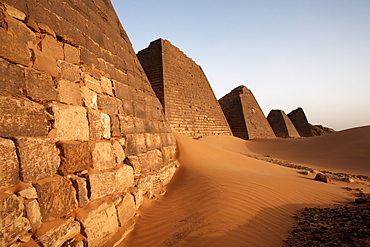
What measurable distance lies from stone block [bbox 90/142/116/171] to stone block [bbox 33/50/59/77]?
97 cm

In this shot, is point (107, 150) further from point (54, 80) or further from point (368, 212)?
point (368, 212)

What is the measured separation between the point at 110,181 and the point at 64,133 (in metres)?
0.86

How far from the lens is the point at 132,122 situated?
3.68 m

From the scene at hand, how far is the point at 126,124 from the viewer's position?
136 inches

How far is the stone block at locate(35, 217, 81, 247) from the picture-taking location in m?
1.66

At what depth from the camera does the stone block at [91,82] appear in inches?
111

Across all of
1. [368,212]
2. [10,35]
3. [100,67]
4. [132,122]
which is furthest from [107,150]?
[368,212]

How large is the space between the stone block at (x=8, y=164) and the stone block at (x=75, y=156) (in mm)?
487

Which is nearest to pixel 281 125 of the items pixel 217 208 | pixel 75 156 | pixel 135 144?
pixel 217 208

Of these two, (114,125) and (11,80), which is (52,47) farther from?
(114,125)

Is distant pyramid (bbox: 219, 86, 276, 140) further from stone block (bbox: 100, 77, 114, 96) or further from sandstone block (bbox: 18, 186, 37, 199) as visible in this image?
sandstone block (bbox: 18, 186, 37, 199)

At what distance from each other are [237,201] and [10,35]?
143 inches

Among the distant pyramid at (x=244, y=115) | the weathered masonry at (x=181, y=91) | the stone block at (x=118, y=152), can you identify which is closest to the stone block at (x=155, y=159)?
the stone block at (x=118, y=152)

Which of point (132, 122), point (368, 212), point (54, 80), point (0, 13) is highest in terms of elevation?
point (0, 13)
